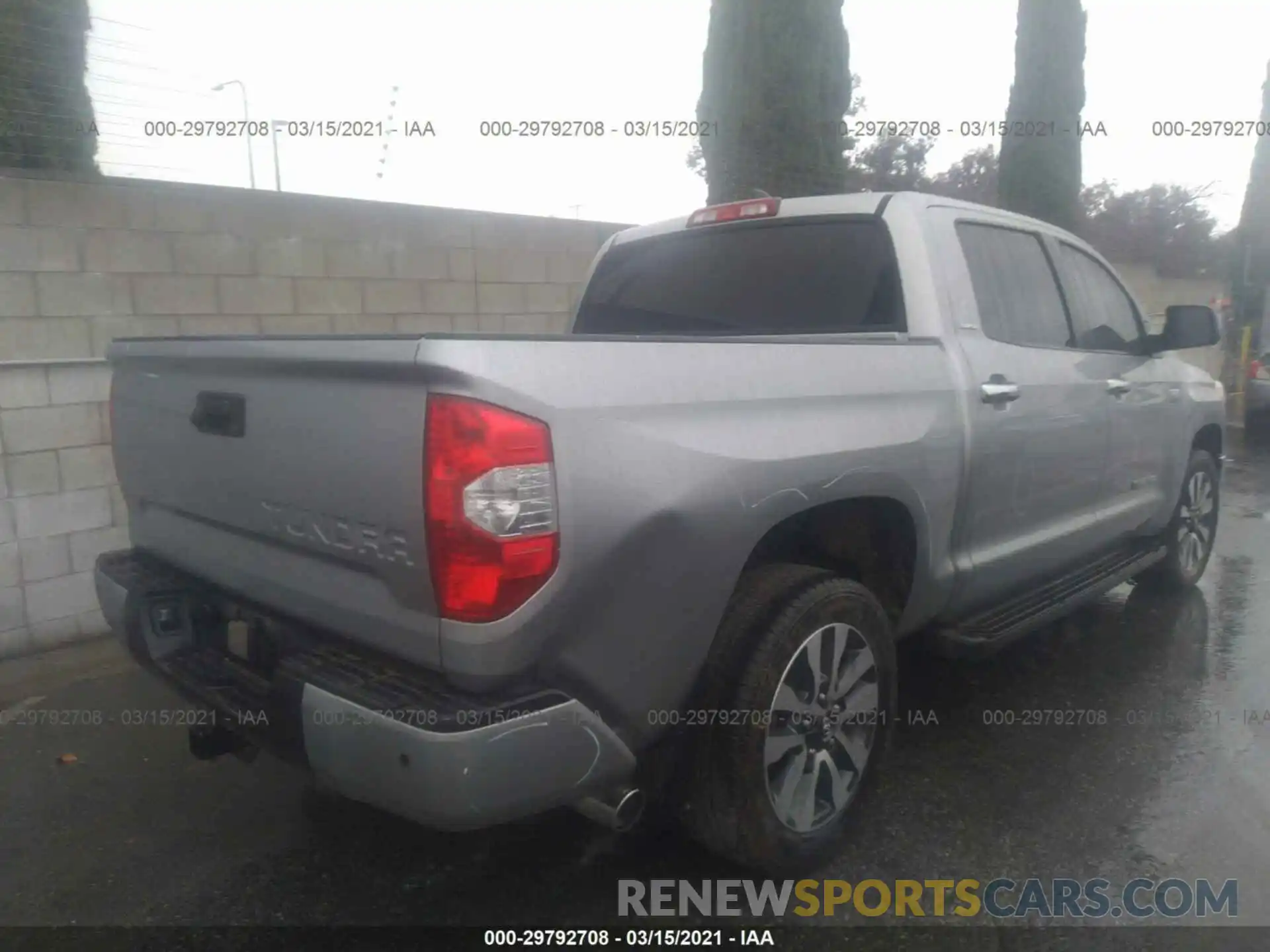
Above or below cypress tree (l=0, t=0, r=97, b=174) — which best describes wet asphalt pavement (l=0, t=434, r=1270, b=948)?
below

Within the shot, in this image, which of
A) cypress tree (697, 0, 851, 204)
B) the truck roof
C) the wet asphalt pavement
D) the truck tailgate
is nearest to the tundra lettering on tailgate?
the truck tailgate

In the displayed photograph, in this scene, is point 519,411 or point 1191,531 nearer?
point 519,411

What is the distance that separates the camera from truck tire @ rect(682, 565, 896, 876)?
8.09 ft

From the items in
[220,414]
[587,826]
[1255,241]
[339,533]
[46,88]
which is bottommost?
[587,826]

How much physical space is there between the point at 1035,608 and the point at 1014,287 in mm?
1207

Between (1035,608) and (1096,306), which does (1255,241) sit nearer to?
(1096,306)

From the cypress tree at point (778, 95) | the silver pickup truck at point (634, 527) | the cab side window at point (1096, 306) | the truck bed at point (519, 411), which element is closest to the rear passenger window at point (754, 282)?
the silver pickup truck at point (634, 527)

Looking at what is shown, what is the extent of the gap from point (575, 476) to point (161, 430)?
1.46 metres

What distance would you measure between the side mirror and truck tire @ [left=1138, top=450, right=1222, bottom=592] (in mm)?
873

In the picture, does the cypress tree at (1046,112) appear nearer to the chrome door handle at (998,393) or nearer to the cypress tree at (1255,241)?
the cypress tree at (1255,241)

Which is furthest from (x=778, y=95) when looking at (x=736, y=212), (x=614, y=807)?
(x=614, y=807)

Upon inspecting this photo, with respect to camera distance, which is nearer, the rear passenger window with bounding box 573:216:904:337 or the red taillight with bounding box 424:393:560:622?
the red taillight with bounding box 424:393:560:622

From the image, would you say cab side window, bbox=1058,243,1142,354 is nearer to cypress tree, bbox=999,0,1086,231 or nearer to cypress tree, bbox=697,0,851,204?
cypress tree, bbox=697,0,851,204

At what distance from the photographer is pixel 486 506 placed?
1.96m
